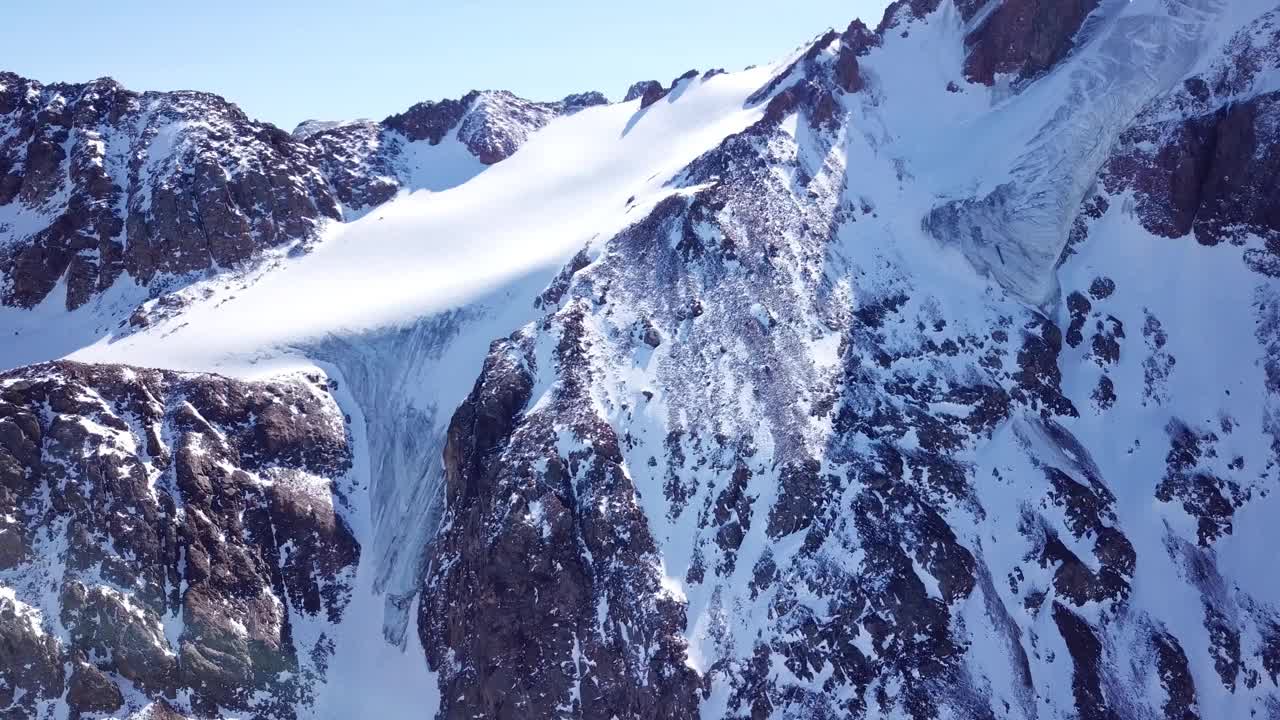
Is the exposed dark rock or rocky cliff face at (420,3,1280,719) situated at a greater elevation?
the exposed dark rock

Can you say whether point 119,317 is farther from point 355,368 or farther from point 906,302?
point 906,302

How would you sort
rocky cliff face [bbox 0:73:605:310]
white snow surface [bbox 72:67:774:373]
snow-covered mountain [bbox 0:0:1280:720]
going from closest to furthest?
snow-covered mountain [bbox 0:0:1280:720] < white snow surface [bbox 72:67:774:373] < rocky cliff face [bbox 0:73:605:310]

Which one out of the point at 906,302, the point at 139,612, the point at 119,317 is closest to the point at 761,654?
the point at 906,302

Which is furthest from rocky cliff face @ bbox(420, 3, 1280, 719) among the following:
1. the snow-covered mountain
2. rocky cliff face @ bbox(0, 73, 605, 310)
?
Result: rocky cliff face @ bbox(0, 73, 605, 310)

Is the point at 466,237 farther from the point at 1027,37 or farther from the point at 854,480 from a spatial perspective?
the point at 1027,37

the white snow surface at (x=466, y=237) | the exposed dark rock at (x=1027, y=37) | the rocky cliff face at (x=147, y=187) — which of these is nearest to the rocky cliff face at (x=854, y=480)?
the white snow surface at (x=466, y=237)

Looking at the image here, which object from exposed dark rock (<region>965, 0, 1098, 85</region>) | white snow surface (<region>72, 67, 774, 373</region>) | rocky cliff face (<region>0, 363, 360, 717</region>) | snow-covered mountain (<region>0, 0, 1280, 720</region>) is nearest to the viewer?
rocky cliff face (<region>0, 363, 360, 717</region>)

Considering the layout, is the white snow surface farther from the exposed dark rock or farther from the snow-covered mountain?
the exposed dark rock
